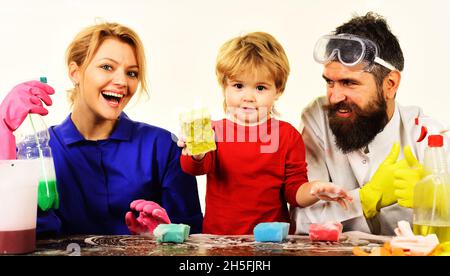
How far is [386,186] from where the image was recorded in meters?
1.97

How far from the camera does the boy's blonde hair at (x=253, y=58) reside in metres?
1.99

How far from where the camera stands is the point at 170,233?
6.04 feet

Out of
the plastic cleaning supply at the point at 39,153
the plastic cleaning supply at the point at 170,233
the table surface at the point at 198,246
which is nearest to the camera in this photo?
the table surface at the point at 198,246

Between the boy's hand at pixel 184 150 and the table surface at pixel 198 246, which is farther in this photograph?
the boy's hand at pixel 184 150

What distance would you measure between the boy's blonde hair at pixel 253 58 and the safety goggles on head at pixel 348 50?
0.13 m

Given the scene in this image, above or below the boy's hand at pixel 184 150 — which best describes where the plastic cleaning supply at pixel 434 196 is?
below

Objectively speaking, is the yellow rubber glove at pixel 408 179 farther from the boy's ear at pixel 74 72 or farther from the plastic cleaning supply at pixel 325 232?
the boy's ear at pixel 74 72

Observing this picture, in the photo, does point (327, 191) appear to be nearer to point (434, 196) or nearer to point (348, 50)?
point (434, 196)

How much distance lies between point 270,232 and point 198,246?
20 centimetres

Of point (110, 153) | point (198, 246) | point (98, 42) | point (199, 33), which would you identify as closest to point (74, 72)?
point (98, 42)

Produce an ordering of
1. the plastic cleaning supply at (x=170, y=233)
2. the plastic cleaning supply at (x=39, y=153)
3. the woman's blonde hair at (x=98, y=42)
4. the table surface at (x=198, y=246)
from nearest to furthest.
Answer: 1. the table surface at (x=198, y=246)
2. the plastic cleaning supply at (x=170, y=233)
3. the plastic cleaning supply at (x=39, y=153)
4. the woman's blonde hair at (x=98, y=42)

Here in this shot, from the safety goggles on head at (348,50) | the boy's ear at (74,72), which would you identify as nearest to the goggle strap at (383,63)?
the safety goggles on head at (348,50)

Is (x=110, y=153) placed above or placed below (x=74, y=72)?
below
